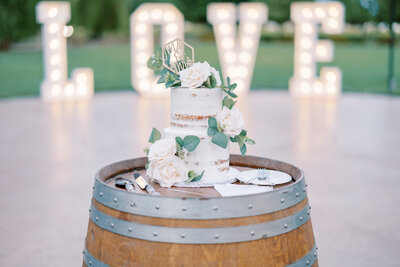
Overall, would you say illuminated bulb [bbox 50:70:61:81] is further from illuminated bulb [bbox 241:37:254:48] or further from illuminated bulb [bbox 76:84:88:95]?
illuminated bulb [bbox 241:37:254:48]

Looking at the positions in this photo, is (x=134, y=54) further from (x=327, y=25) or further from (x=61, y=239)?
(x=61, y=239)

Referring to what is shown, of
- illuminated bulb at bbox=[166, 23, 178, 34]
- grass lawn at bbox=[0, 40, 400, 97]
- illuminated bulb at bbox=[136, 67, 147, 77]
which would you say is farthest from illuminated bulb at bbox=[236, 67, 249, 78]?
illuminated bulb at bbox=[136, 67, 147, 77]

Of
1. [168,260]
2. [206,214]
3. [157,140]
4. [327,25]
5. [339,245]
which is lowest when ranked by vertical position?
[339,245]

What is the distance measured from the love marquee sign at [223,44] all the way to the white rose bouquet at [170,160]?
8.56 meters

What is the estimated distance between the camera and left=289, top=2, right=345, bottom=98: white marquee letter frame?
10.6 meters

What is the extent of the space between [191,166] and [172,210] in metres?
0.36

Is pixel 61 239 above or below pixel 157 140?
below

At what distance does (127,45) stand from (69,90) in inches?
906

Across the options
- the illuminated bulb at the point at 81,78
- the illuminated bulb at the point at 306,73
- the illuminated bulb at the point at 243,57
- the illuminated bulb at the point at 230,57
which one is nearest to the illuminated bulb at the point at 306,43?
the illuminated bulb at the point at 306,73

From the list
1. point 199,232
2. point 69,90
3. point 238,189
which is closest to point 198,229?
point 199,232

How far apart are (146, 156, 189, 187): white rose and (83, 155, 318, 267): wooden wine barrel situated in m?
0.22

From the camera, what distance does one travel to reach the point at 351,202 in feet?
14.6

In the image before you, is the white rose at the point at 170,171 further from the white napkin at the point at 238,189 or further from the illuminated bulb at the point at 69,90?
the illuminated bulb at the point at 69,90

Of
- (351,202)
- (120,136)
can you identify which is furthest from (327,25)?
(351,202)
